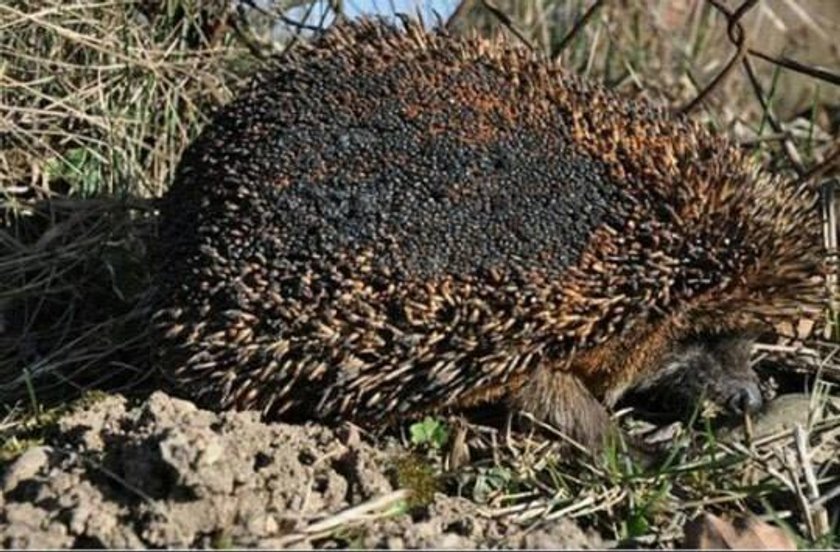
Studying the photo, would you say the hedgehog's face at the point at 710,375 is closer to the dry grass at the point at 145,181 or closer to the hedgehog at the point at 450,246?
the hedgehog at the point at 450,246

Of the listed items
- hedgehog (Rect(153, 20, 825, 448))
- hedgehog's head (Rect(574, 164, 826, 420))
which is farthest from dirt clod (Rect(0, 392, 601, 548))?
hedgehog's head (Rect(574, 164, 826, 420))

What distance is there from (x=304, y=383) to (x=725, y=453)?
4.44ft

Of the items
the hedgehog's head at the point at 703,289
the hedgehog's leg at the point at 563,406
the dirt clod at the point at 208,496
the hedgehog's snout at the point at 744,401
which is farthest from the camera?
the hedgehog's snout at the point at 744,401

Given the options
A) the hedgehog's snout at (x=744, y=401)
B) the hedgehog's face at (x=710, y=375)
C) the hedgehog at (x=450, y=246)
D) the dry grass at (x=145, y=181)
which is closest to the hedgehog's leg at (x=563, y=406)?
the hedgehog at (x=450, y=246)

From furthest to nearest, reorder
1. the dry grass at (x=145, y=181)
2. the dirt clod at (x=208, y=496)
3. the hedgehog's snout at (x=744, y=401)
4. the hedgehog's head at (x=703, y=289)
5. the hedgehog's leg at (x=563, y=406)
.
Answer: the hedgehog's snout at (x=744, y=401) < the hedgehog's leg at (x=563, y=406) < the hedgehog's head at (x=703, y=289) < the dry grass at (x=145, y=181) < the dirt clod at (x=208, y=496)

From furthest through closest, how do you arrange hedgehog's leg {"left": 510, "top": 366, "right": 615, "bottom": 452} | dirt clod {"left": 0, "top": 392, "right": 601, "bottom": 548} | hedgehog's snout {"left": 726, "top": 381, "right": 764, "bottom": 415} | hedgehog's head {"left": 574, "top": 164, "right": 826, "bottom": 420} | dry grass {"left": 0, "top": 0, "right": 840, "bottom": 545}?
hedgehog's snout {"left": 726, "top": 381, "right": 764, "bottom": 415}
hedgehog's leg {"left": 510, "top": 366, "right": 615, "bottom": 452}
hedgehog's head {"left": 574, "top": 164, "right": 826, "bottom": 420}
dry grass {"left": 0, "top": 0, "right": 840, "bottom": 545}
dirt clod {"left": 0, "top": 392, "right": 601, "bottom": 548}

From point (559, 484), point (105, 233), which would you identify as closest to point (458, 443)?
point (559, 484)

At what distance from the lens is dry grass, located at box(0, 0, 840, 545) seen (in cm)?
462

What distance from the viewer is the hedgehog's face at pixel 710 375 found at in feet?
16.6

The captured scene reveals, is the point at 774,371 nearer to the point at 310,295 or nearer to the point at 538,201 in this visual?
the point at 538,201

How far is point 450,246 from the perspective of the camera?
463 centimetres

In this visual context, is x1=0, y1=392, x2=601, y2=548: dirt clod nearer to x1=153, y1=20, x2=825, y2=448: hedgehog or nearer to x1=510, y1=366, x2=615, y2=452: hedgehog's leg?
x1=153, y1=20, x2=825, y2=448: hedgehog

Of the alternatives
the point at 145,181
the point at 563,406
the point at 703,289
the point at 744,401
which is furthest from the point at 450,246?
the point at 145,181

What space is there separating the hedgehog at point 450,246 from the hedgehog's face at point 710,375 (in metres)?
0.01
